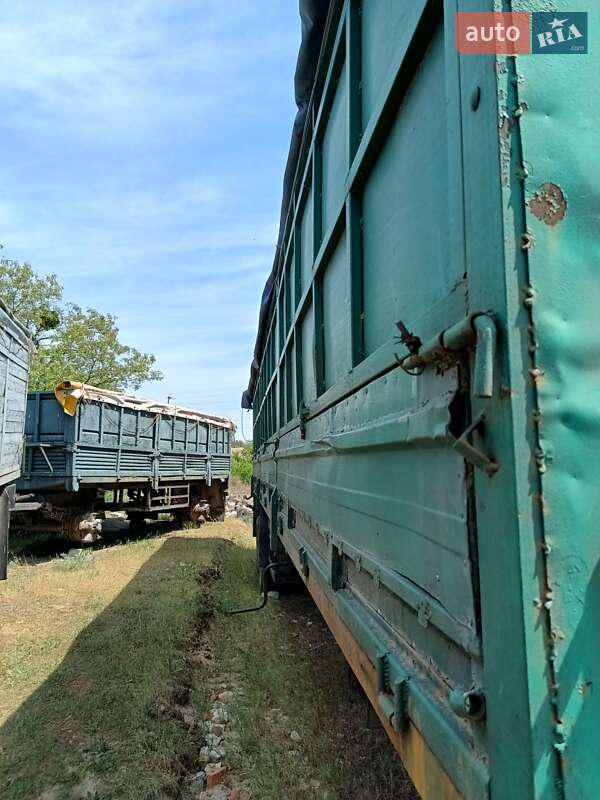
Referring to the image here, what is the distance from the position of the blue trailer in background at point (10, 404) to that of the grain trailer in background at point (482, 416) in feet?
15.1

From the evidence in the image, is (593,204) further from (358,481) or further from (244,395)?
(244,395)

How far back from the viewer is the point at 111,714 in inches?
135

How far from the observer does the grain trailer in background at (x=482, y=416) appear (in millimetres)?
749

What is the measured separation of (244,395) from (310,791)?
340 inches

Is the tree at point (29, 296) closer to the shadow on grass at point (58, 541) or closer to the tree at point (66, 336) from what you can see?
the tree at point (66, 336)

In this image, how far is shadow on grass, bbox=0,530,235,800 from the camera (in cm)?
275

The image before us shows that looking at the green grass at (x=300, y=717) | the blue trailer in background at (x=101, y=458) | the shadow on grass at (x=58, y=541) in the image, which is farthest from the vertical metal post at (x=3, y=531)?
the shadow on grass at (x=58, y=541)

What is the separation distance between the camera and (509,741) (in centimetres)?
75

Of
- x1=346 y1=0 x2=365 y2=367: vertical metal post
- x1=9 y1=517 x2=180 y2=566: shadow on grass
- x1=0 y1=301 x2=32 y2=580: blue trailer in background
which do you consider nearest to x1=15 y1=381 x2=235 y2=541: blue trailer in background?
x1=9 y1=517 x2=180 y2=566: shadow on grass

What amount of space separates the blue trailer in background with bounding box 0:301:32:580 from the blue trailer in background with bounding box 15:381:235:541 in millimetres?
2380

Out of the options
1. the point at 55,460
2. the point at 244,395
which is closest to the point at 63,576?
the point at 55,460

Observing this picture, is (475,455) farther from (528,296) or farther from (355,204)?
(355,204)

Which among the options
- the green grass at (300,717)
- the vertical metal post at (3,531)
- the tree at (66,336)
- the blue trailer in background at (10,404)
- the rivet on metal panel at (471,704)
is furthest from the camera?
the tree at (66,336)

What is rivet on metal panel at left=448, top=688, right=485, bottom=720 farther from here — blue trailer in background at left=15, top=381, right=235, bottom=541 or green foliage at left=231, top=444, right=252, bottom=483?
green foliage at left=231, top=444, right=252, bottom=483
